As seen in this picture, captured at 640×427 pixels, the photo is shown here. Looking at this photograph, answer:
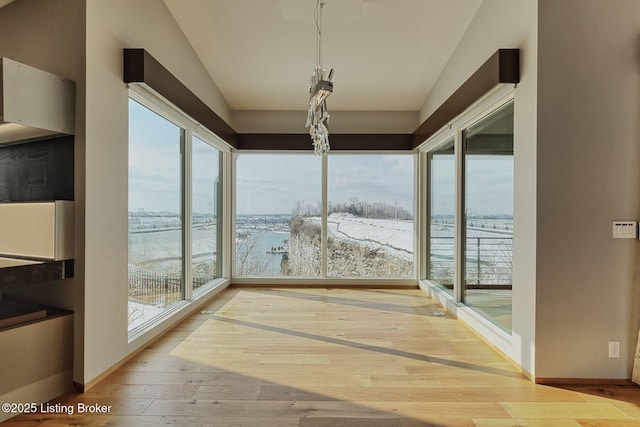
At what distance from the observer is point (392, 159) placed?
20.0 ft

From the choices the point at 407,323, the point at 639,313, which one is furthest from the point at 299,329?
the point at 639,313

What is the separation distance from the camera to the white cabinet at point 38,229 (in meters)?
2.40

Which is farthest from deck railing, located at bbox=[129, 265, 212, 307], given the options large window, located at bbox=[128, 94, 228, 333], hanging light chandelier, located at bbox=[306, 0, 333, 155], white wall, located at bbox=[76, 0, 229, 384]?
hanging light chandelier, located at bbox=[306, 0, 333, 155]

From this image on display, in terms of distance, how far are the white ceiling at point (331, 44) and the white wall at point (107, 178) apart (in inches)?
34.7

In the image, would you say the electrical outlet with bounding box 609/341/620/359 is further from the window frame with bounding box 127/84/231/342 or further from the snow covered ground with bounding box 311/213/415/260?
the window frame with bounding box 127/84/231/342

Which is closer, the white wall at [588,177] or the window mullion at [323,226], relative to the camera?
the white wall at [588,177]

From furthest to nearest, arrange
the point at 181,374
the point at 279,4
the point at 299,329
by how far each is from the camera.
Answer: the point at 299,329, the point at 279,4, the point at 181,374

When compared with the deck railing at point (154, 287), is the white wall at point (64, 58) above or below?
above

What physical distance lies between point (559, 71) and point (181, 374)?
141 inches

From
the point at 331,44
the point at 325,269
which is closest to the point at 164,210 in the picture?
the point at 331,44

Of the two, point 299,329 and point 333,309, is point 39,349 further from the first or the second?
point 333,309

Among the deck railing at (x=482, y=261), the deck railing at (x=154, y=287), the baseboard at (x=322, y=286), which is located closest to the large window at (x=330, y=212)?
the baseboard at (x=322, y=286)

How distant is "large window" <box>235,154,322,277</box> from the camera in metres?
6.12

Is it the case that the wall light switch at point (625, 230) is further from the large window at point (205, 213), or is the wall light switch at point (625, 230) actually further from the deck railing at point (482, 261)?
the large window at point (205, 213)
